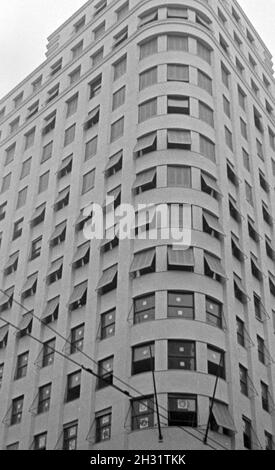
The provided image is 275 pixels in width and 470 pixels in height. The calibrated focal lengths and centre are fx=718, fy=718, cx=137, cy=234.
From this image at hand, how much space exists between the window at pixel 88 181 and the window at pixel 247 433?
18.2 meters

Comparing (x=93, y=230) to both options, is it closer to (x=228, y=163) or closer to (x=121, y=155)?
(x=121, y=155)

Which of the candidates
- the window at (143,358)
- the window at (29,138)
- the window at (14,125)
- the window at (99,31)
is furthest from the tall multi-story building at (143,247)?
the window at (14,125)

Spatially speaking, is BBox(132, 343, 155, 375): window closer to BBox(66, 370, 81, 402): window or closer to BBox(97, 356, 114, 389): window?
BBox(97, 356, 114, 389): window

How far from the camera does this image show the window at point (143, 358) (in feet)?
117

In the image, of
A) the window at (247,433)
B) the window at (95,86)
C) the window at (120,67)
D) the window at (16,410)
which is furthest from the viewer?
the window at (95,86)

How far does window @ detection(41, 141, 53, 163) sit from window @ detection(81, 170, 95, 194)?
646 cm

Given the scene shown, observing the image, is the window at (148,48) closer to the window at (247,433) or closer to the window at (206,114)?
the window at (206,114)

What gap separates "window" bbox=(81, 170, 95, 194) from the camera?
47125 millimetres

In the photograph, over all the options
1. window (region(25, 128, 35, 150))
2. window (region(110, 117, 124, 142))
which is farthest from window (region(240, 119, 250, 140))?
window (region(25, 128, 35, 150))

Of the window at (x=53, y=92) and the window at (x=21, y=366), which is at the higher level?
the window at (x=53, y=92)

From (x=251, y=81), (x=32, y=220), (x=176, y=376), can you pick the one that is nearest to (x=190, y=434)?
(x=176, y=376)

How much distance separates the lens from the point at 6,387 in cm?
4425

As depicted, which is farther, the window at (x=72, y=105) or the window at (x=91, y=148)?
the window at (x=72, y=105)

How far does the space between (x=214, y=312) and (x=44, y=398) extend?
444 inches
